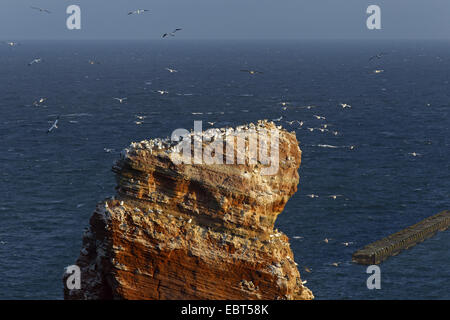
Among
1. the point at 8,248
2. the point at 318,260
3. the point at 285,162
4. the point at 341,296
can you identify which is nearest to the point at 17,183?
the point at 8,248

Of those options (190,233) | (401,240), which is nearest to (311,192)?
(401,240)

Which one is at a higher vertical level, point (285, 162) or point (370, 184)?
point (285, 162)

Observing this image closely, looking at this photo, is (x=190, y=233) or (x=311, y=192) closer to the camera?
(x=190, y=233)

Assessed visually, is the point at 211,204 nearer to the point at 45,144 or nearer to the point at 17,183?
the point at 17,183

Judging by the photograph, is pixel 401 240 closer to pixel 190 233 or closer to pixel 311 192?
pixel 311 192

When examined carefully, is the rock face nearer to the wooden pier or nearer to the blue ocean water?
the blue ocean water

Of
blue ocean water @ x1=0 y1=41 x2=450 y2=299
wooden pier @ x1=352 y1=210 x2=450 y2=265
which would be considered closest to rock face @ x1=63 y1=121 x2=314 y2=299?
blue ocean water @ x1=0 y1=41 x2=450 y2=299
